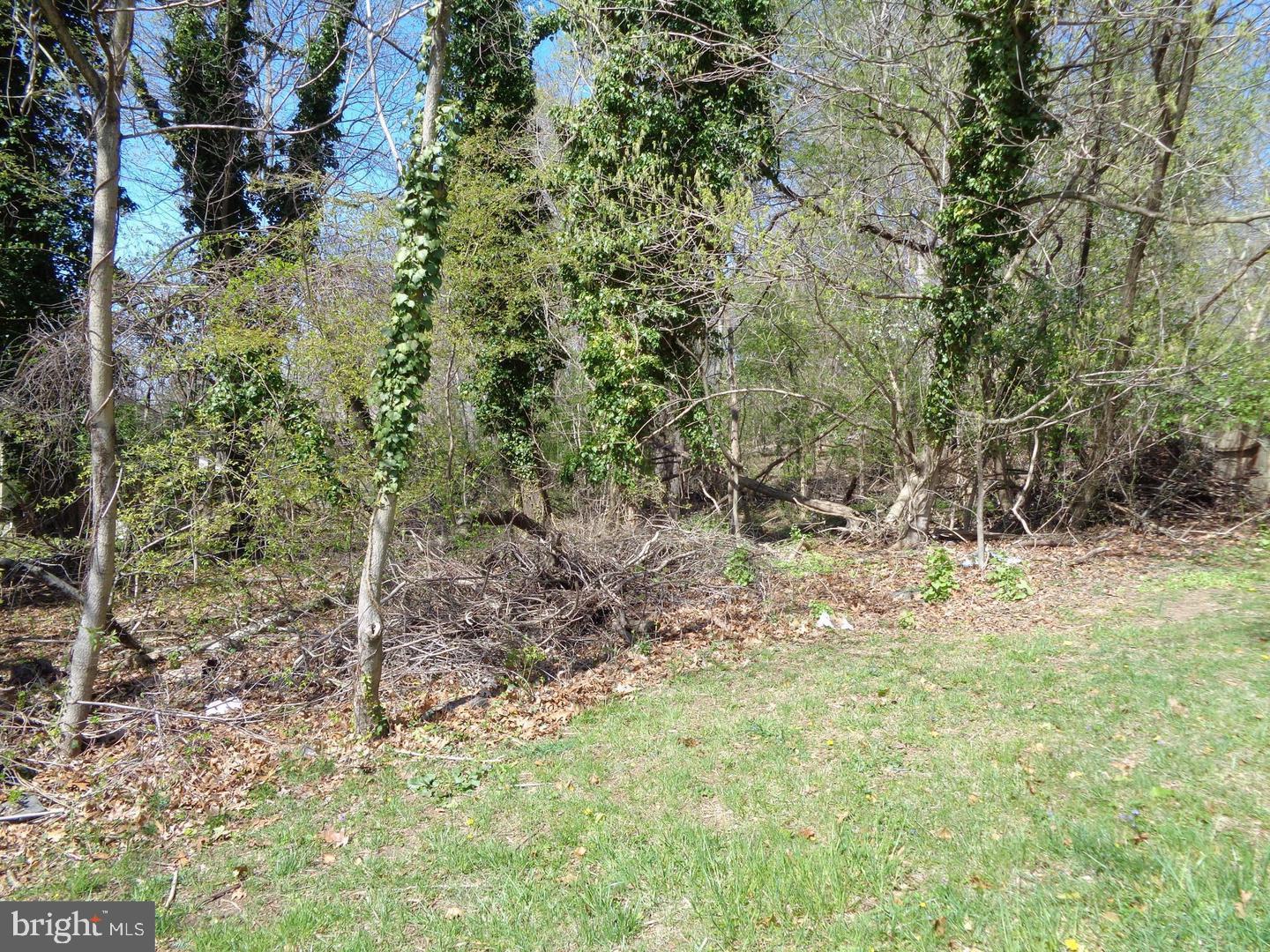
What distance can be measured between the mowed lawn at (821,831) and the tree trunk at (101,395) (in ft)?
8.28

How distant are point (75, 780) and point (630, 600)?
5.63m

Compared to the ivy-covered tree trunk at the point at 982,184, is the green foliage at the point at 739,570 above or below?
below

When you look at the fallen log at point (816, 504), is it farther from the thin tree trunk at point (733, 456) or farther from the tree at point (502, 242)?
the tree at point (502, 242)

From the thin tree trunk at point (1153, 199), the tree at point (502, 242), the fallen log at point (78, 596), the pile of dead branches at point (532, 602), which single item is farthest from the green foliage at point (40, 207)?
the thin tree trunk at point (1153, 199)

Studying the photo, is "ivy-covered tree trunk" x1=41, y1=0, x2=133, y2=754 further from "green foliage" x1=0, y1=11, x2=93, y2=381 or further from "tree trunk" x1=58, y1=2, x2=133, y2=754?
"green foliage" x1=0, y1=11, x2=93, y2=381

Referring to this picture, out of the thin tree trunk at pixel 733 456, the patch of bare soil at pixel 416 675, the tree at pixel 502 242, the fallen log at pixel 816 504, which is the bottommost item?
the patch of bare soil at pixel 416 675

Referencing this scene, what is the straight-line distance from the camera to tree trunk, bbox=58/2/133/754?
20.9 feet

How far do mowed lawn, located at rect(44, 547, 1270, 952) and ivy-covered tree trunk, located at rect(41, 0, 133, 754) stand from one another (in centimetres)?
247

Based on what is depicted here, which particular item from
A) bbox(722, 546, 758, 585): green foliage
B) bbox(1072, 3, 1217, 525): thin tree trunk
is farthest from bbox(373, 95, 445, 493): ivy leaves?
bbox(1072, 3, 1217, 525): thin tree trunk

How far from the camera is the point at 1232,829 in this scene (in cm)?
374

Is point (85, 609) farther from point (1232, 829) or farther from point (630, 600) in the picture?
point (1232, 829)

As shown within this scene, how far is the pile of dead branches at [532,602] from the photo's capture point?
7863mm

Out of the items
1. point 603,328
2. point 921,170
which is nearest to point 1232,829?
point 603,328

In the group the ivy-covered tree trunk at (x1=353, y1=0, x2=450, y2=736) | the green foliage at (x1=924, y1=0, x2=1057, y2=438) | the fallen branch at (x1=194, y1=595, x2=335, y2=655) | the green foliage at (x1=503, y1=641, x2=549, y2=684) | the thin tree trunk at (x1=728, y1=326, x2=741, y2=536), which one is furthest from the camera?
the thin tree trunk at (x1=728, y1=326, x2=741, y2=536)
